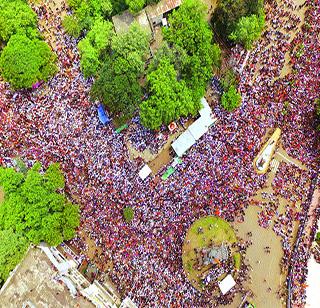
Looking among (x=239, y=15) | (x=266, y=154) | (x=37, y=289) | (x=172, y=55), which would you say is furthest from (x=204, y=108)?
(x=37, y=289)

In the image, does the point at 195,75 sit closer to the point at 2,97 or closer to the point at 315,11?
the point at 315,11

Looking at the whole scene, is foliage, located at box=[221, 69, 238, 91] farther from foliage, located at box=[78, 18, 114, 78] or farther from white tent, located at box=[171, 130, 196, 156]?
foliage, located at box=[78, 18, 114, 78]

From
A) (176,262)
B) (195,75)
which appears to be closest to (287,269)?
(176,262)

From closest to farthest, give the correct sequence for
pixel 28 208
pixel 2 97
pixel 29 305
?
pixel 29 305 → pixel 28 208 → pixel 2 97

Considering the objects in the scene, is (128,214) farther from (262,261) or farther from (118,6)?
(118,6)

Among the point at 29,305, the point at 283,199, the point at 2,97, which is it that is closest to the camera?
the point at 29,305

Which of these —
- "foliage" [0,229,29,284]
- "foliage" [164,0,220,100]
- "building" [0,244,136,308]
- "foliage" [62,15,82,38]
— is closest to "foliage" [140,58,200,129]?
"foliage" [164,0,220,100]
